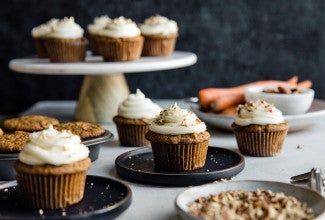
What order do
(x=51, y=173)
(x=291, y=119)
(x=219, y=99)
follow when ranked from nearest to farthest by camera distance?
(x=51, y=173), (x=291, y=119), (x=219, y=99)

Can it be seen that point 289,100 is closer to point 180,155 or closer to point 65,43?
point 180,155

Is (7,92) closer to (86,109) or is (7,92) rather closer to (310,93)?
(86,109)

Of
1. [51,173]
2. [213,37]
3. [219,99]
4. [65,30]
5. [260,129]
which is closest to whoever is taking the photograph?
[51,173]

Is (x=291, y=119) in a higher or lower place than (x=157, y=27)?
lower

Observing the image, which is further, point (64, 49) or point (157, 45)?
point (157, 45)

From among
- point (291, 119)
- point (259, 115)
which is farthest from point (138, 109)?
point (291, 119)

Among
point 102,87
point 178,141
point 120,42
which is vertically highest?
point 120,42

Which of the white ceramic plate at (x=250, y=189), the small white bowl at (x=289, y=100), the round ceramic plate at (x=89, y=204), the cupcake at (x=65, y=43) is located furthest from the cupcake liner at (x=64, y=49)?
the white ceramic plate at (x=250, y=189)
